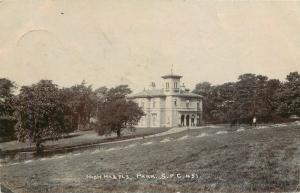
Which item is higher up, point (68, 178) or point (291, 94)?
point (291, 94)

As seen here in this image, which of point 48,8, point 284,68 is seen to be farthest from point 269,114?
point 48,8

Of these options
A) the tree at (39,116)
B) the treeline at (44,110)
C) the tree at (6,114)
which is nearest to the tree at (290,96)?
the treeline at (44,110)

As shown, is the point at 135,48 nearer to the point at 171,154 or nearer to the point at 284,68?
the point at 171,154

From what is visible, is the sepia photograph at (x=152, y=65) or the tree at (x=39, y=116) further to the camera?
the tree at (x=39, y=116)

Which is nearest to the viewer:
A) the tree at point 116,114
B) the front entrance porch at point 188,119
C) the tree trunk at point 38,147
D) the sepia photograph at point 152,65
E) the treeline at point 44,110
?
the sepia photograph at point 152,65

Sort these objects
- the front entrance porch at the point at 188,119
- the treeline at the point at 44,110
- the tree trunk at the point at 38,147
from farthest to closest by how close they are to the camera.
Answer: the front entrance porch at the point at 188,119, the tree trunk at the point at 38,147, the treeline at the point at 44,110

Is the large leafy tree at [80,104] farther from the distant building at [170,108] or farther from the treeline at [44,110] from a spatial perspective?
the distant building at [170,108]

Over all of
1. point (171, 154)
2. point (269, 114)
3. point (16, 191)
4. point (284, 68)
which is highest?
point (284, 68)

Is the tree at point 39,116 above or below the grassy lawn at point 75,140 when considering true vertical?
above
